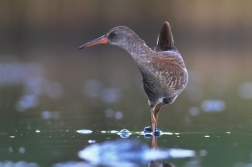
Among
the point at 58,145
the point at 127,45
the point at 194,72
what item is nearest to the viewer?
the point at 58,145

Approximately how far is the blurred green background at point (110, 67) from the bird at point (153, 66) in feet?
1.47

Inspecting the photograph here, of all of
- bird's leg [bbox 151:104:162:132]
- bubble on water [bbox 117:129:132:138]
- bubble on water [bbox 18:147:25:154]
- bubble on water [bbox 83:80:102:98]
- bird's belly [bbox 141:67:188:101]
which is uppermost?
bubble on water [bbox 83:80:102:98]

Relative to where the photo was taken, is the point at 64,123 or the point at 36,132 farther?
the point at 64,123

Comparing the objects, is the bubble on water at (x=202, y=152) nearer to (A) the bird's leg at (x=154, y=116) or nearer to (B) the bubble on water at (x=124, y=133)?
(B) the bubble on water at (x=124, y=133)

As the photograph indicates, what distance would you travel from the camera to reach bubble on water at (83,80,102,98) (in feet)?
36.1

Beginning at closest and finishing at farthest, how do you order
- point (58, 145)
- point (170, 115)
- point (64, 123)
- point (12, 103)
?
point (58, 145)
point (64, 123)
point (170, 115)
point (12, 103)

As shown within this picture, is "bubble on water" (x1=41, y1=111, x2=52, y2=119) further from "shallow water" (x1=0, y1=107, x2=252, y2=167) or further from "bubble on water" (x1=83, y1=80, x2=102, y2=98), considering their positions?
"bubble on water" (x1=83, y1=80, x2=102, y2=98)

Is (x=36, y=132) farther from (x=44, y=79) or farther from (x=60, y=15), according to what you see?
(x=60, y=15)

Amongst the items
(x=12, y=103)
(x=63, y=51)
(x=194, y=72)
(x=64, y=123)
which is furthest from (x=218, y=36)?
(x=64, y=123)

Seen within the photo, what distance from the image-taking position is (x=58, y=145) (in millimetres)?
5824

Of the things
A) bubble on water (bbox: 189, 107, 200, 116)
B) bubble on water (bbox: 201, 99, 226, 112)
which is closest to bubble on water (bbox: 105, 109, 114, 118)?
bubble on water (bbox: 189, 107, 200, 116)

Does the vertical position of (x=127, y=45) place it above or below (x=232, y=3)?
below

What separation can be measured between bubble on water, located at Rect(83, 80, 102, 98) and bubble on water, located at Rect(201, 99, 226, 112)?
202 cm

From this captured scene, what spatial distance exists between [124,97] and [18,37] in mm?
14039
